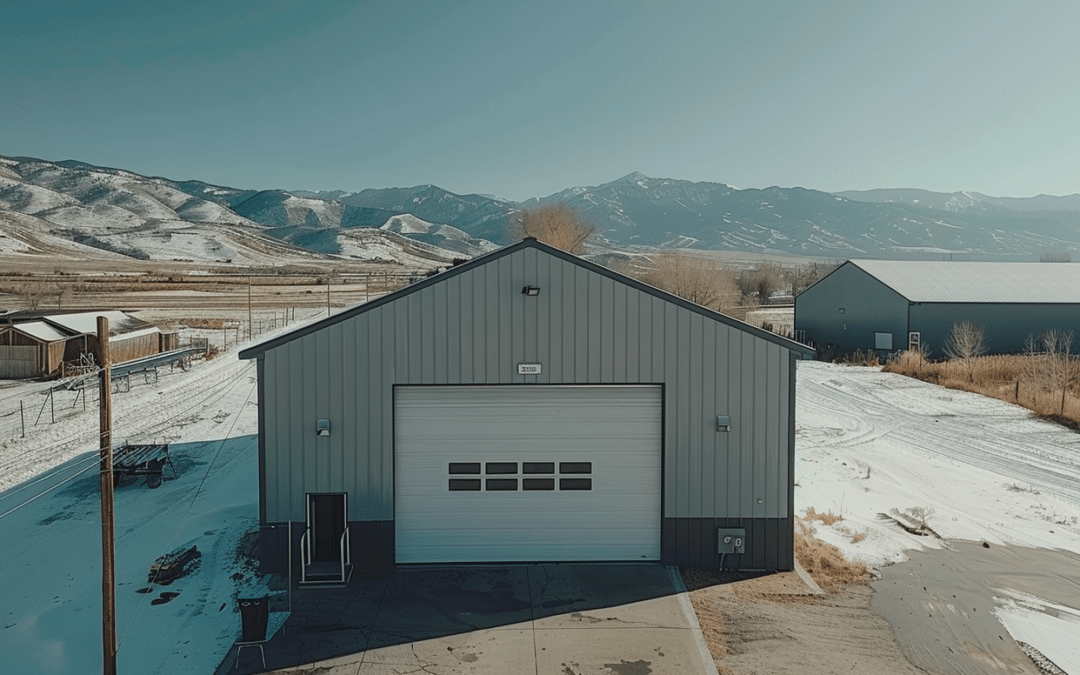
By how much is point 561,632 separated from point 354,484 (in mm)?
4132

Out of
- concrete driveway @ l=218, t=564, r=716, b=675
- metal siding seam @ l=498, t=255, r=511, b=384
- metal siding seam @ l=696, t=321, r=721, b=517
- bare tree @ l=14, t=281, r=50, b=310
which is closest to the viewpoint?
concrete driveway @ l=218, t=564, r=716, b=675

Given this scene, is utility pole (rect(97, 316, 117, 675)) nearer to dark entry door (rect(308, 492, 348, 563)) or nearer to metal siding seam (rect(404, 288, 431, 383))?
dark entry door (rect(308, 492, 348, 563))

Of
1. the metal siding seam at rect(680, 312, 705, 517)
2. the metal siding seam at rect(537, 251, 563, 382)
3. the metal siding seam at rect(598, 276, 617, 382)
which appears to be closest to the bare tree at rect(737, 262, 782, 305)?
the metal siding seam at rect(680, 312, 705, 517)

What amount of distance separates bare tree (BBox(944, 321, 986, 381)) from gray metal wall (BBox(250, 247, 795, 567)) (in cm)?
2751

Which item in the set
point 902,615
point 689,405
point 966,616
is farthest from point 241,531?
point 966,616

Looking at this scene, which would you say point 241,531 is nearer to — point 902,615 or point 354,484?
point 354,484

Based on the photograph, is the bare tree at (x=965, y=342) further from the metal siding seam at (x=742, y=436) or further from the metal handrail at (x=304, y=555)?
the metal handrail at (x=304, y=555)

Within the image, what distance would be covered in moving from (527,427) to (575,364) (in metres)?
1.33

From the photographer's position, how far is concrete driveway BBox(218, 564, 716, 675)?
8.67m

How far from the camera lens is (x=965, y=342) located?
34844 mm

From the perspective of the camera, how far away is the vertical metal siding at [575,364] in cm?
1143

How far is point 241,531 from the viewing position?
13.1 metres

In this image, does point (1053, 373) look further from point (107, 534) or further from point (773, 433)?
point (107, 534)

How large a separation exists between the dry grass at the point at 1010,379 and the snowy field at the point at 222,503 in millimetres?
991
